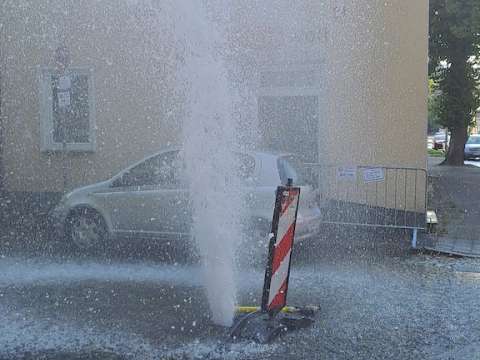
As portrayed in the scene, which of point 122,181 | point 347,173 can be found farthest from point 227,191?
point 347,173

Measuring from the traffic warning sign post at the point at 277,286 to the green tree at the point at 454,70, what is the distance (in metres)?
20.1

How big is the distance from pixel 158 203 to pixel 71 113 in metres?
6.44

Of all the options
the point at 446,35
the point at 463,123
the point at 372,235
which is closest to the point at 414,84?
the point at 372,235

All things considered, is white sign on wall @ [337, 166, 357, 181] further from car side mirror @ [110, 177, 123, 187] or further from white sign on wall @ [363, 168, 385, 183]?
car side mirror @ [110, 177, 123, 187]

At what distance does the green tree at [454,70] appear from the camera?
2433 centimetres

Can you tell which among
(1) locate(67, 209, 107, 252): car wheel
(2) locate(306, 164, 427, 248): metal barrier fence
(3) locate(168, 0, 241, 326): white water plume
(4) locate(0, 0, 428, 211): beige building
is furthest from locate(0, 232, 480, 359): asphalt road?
(4) locate(0, 0, 428, 211): beige building

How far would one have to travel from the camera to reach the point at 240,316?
5.30 metres

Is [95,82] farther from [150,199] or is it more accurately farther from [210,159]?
[210,159]

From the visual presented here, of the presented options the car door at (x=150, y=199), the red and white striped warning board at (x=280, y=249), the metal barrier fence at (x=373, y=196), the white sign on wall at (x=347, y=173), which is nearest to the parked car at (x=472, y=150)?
the metal barrier fence at (x=373, y=196)

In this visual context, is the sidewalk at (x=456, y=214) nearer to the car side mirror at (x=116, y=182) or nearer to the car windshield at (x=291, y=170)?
the car windshield at (x=291, y=170)

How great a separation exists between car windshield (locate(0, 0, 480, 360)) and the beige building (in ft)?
0.12

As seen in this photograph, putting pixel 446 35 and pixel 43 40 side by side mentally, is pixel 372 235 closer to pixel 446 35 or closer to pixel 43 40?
pixel 43 40

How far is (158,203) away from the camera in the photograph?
328 inches

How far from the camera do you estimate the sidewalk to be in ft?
30.9
